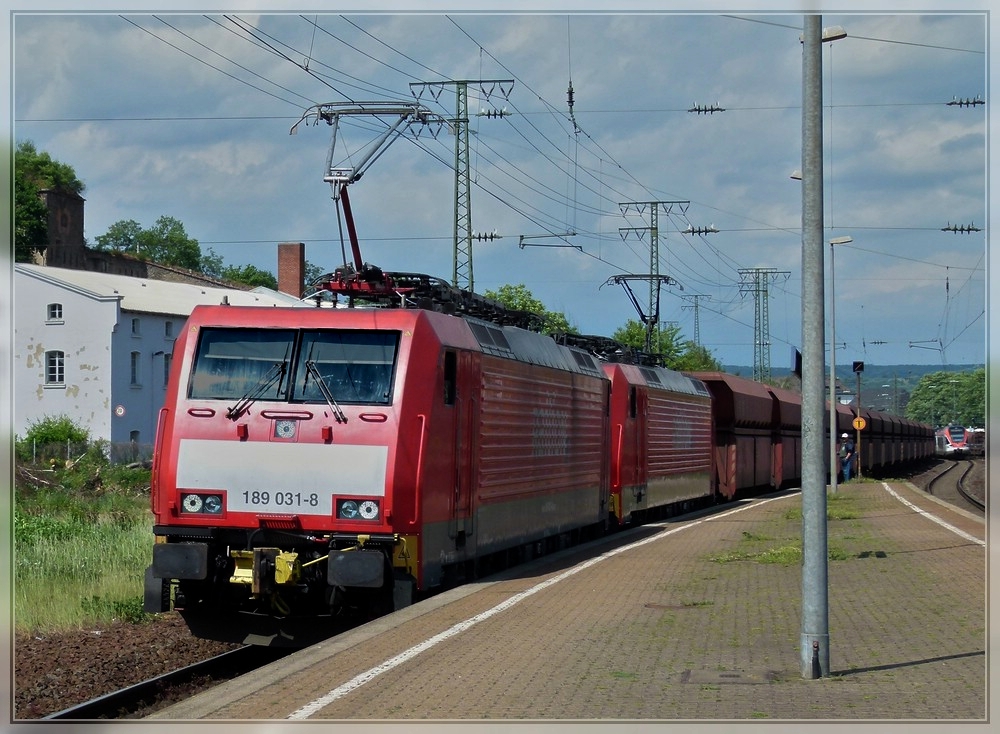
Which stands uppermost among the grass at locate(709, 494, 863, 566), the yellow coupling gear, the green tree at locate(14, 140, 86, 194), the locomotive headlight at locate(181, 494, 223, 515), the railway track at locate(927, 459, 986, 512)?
the green tree at locate(14, 140, 86, 194)

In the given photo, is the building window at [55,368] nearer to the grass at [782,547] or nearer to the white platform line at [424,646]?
the grass at [782,547]

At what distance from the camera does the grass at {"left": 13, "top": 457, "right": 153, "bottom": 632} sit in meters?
14.4

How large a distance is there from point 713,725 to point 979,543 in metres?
13.4

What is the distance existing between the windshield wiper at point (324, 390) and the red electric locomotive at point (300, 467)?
1cm

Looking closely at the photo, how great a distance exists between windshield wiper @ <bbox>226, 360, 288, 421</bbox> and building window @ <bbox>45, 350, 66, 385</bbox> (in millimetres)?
39195

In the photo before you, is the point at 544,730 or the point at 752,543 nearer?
the point at 544,730

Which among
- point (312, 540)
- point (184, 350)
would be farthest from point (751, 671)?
point (184, 350)

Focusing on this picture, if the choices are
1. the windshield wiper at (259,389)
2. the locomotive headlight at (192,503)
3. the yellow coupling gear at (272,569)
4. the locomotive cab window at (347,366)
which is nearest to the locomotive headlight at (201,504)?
the locomotive headlight at (192,503)

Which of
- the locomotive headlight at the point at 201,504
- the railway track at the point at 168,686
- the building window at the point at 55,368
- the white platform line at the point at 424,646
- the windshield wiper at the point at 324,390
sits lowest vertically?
the railway track at the point at 168,686

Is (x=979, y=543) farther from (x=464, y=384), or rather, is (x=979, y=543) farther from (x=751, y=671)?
(x=751, y=671)

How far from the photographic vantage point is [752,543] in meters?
20.2

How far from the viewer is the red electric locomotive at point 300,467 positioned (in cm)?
1141

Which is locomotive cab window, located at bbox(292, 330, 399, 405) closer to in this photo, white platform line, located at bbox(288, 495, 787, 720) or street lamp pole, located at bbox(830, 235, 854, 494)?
white platform line, located at bbox(288, 495, 787, 720)

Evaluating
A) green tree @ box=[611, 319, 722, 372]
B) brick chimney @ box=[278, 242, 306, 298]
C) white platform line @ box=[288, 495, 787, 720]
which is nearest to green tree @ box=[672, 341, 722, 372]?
green tree @ box=[611, 319, 722, 372]
